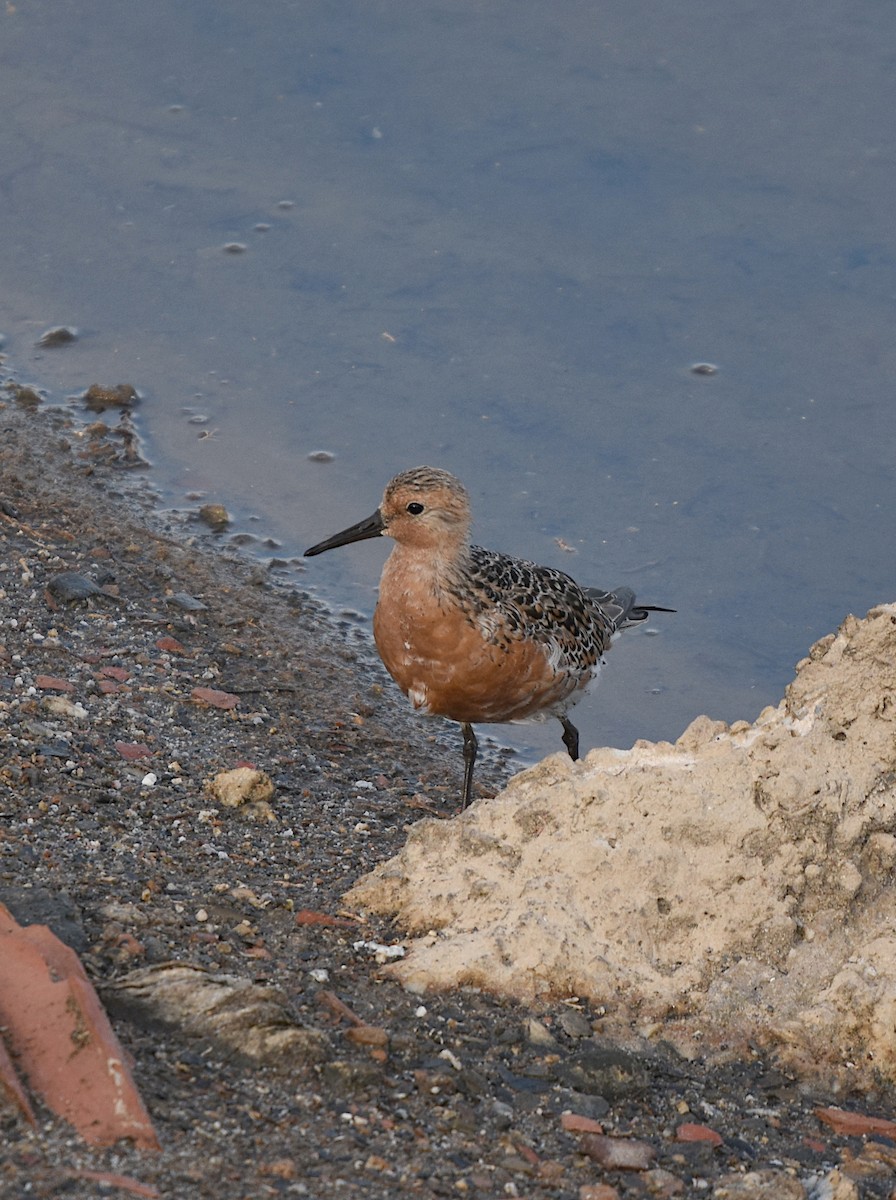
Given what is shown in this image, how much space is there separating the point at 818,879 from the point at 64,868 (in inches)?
81.7

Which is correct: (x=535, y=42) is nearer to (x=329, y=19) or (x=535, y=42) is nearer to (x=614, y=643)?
(x=329, y=19)

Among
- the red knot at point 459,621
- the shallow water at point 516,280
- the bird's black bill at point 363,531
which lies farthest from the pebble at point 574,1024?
the shallow water at point 516,280

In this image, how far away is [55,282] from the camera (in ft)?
32.6

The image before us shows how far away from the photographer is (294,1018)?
3562 mm

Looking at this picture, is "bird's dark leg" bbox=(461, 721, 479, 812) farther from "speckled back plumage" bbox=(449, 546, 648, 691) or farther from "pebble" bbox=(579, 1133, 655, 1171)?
"pebble" bbox=(579, 1133, 655, 1171)

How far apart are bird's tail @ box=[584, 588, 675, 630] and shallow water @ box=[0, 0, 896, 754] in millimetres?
270

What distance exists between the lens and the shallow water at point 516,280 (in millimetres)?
8039

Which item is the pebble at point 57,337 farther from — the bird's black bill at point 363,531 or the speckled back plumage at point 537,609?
the speckled back plumage at point 537,609

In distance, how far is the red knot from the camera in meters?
6.18

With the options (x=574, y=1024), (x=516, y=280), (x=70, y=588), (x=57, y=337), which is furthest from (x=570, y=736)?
(x=57, y=337)

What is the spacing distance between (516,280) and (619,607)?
300 centimetres

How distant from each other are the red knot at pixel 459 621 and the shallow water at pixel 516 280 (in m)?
0.93

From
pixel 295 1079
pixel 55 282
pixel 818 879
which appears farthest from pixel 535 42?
pixel 295 1079

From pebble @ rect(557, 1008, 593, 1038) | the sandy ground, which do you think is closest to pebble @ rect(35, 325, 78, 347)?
the sandy ground
